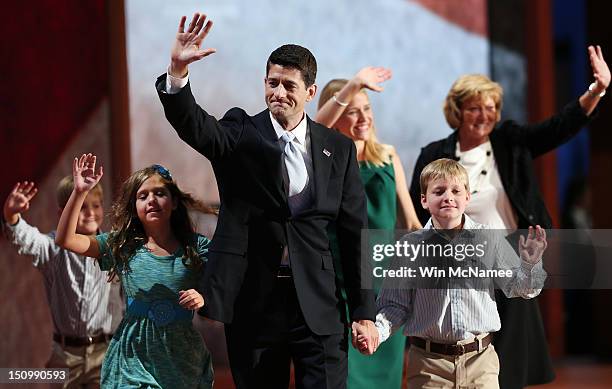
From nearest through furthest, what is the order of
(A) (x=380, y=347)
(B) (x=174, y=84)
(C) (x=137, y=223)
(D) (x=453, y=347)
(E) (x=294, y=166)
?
(B) (x=174, y=84) < (E) (x=294, y=166) < (D) (x=453, y=347) < (C) (x=137, y=223) < (A) (x=380, y=347)

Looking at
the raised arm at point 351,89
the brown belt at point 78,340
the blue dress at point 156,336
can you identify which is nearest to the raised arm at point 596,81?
the raised arm at point 351,89

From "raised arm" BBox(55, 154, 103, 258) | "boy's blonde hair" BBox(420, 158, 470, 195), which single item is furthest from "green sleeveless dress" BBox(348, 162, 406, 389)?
"raised arm" BBox(55, 154, 103, 258)

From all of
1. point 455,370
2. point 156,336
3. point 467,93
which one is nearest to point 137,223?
point 156,336

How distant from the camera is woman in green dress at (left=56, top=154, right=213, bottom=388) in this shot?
3506 millimetres

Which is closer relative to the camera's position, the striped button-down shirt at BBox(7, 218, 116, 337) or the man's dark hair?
the man's dark hair

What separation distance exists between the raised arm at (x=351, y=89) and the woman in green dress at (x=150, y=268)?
0.73 meters

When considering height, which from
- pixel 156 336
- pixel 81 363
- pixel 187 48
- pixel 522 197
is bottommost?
pixel 81 363

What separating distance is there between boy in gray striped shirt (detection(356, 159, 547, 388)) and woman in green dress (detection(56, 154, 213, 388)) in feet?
2.32

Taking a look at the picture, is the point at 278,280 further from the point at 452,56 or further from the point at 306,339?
the point at 452,56

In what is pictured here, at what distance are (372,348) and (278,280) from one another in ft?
1.25

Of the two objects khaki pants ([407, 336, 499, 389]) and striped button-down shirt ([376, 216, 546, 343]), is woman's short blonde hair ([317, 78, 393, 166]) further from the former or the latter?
khaki pants ([407, 336, 499, 389])

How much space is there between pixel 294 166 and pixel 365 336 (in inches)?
23.8

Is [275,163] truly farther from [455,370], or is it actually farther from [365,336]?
[455,370]

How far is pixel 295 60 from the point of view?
325cm
